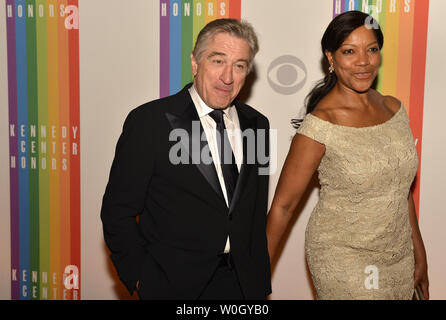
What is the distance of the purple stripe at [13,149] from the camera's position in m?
3.52

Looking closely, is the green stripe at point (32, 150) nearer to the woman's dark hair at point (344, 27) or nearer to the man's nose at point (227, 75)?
the man's nose at point (227, 75)

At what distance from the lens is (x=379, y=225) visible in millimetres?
2459

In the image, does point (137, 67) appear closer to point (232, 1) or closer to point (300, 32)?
point (232, 1)

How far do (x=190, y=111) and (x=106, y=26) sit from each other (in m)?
1.44

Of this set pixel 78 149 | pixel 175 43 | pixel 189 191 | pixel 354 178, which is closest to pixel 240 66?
pixel 189 191

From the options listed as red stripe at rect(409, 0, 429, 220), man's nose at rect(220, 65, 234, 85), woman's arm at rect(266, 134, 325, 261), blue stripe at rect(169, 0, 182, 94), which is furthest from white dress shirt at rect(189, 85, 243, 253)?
red stripe at rect(409, 0, 429, 220)

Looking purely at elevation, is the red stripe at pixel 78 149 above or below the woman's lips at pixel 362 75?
below

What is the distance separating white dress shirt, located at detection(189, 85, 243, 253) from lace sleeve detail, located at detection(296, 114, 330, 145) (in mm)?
308

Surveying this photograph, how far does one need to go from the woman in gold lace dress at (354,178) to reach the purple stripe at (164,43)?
1.13m

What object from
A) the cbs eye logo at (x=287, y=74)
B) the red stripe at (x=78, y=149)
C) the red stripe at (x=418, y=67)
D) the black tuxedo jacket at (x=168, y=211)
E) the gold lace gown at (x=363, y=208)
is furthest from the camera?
the red stripe at (x=78, y=149)

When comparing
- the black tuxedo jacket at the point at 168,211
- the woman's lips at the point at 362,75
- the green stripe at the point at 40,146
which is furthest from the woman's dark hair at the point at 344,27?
the green stripe at the point at 40,146

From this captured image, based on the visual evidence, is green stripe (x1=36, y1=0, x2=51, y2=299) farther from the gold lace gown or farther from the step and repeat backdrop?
the gold lace gown

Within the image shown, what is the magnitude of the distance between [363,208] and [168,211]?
850mm
